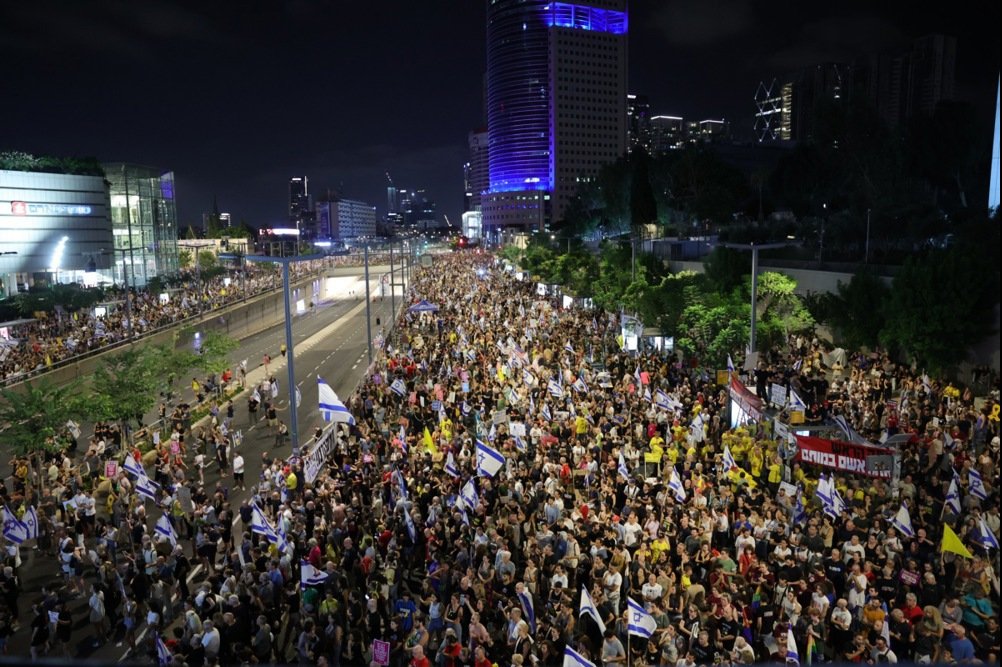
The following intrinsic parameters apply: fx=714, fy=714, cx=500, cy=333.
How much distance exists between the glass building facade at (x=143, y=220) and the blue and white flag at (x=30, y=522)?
274ft

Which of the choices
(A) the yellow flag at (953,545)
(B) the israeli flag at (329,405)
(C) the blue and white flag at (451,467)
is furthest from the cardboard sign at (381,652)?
(B) the israeli flag at (329,405)

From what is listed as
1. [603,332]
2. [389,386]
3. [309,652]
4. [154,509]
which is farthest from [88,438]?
[603,332]

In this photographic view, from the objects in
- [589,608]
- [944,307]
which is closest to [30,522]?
[589,608]

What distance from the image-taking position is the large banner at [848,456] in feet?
49.4

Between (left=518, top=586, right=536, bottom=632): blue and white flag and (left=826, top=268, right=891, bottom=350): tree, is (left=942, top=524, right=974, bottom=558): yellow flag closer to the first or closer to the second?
(left=518, top=586, right=536, bottom=632): blue and white flag

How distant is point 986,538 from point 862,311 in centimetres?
1629

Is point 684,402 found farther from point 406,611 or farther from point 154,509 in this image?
point 154,509

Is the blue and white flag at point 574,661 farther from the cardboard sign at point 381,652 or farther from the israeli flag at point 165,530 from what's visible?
the israeli flag at point 165,530

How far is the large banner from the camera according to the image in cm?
1504

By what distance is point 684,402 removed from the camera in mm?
23703

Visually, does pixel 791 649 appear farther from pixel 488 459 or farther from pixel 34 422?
pixel 34 422

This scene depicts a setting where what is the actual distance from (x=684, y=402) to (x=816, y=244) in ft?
74.7

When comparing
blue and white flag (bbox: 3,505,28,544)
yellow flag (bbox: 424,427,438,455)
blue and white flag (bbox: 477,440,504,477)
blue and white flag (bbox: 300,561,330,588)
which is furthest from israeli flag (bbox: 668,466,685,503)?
blue and white flag (bbox: 3,505,28,544)

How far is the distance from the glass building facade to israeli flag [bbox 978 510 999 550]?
3804 inches
